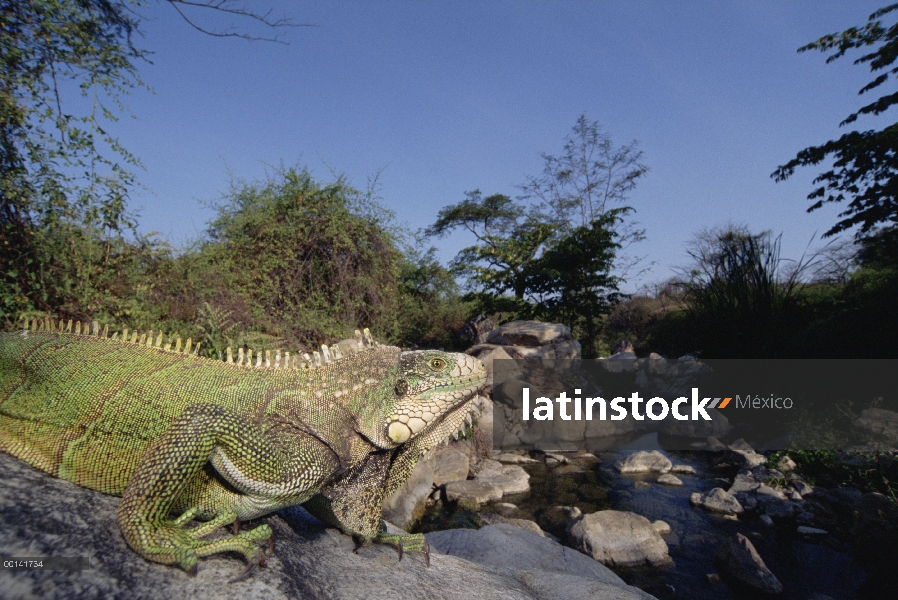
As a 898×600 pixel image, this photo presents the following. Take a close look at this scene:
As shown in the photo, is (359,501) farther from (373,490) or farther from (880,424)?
(880,424)

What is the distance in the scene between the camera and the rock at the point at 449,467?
10.5 m

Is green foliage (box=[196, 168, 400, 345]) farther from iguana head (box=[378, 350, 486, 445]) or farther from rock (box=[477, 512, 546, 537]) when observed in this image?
iguana head (box=[378, 350, 486, 445])

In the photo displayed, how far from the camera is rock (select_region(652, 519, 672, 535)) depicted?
8422 mm

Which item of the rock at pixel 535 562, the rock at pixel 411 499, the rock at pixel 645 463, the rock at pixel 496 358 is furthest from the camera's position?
the rock at pixel 496 358

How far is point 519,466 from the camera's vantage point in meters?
12.0

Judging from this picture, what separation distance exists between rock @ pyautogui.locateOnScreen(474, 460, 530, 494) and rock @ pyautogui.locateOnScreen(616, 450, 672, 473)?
2537mm

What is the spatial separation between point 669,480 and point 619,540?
4.07 meters

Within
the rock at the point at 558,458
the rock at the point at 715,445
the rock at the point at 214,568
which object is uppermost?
the rock at the point at 214,568

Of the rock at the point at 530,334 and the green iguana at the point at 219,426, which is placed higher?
the rock at the point at 530,334

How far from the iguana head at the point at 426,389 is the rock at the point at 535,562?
1.69 meters

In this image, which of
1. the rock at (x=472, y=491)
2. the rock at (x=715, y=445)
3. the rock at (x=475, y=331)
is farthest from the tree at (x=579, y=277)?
the rock at (x=472, y=491)

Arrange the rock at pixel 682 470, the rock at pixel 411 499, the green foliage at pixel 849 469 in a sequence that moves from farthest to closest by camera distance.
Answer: the rock at pixel 682 470 → the green foliage at pixel 849 469 → the rock at pixel 411 499

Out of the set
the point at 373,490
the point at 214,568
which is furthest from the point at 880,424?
the point at 214,568

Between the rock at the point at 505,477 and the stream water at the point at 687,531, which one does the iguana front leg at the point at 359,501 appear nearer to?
the stream water at the point at 687,531
